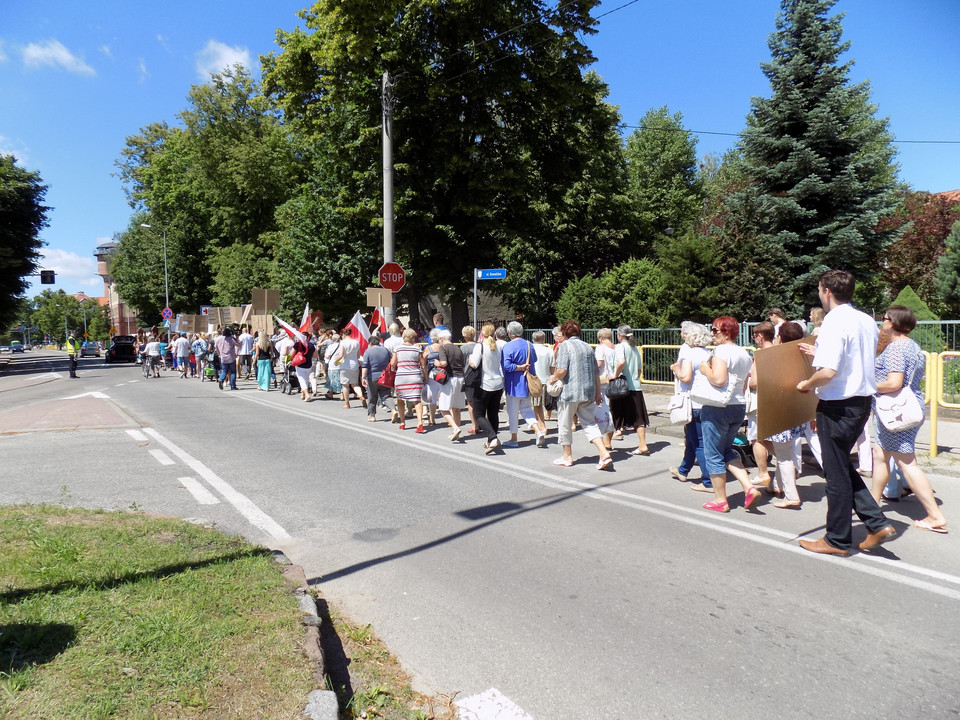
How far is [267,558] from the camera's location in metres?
4.45

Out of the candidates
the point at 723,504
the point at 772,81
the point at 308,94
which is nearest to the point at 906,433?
the point at 723,504

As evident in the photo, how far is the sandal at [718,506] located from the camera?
6.01 metres

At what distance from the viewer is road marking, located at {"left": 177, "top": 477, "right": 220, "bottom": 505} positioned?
641cm

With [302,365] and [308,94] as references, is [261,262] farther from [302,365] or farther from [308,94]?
[302,365]

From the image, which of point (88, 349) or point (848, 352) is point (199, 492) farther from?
point (88, 349)

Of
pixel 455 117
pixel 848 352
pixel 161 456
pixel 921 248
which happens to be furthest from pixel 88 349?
pixel 848 352

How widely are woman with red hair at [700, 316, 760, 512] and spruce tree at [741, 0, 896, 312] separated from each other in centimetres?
1356

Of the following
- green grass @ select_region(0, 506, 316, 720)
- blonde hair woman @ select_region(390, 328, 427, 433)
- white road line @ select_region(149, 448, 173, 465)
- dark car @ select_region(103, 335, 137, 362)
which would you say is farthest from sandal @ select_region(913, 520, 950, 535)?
dark car @ select_region(103, 335, 137, 362)

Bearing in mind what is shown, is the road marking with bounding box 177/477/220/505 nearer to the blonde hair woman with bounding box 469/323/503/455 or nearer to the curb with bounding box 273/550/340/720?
the curb with bounding box 273/550/340/720

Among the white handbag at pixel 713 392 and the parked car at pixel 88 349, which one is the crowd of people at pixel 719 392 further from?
the parked car at pixel 88 349

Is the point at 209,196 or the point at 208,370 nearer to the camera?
the point at 208,370

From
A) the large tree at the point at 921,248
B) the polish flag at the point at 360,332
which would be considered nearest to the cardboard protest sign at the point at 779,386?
the polish flag at the point at 360,332

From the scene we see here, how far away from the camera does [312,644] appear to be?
3219 millimetres

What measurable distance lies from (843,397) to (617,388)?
14.3 feet
